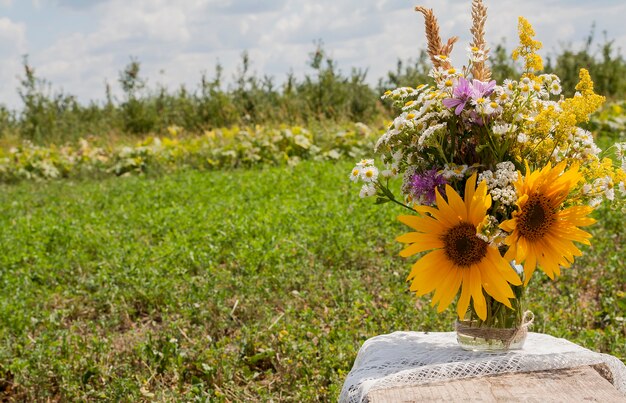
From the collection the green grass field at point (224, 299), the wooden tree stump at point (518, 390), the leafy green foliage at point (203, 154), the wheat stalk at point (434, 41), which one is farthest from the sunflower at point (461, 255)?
the leafy green foliage at point (203, 154)

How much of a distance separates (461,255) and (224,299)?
2.98 metres

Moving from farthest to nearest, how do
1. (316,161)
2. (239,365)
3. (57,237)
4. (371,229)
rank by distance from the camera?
(316,161), (57,237), (371,229), (239,365)

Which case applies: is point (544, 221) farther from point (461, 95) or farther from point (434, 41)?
point (434, 41)

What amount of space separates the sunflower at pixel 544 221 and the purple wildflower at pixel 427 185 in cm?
26

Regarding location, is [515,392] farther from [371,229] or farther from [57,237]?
[57,237]

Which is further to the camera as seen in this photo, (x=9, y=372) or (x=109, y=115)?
(x=109, y=115)

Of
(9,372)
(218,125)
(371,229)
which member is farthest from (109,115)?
(9,372)

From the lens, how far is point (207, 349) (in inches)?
167

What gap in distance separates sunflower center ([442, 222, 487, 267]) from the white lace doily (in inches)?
12.9

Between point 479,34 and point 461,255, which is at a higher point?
point 479,34

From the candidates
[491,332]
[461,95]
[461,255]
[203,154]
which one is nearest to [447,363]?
[491,332]

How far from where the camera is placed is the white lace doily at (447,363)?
92.2 inches

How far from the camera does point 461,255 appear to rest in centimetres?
233

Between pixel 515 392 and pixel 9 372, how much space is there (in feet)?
10.8
